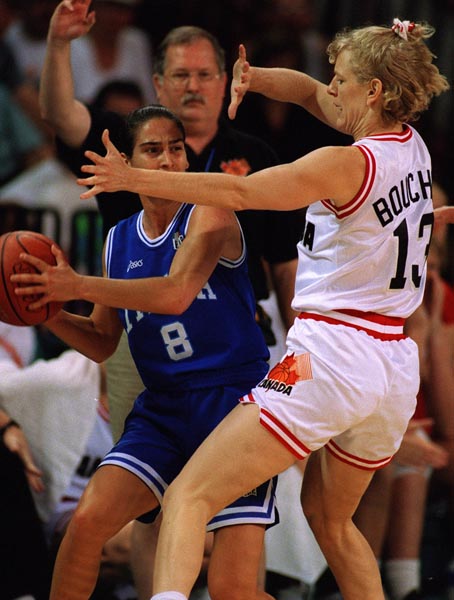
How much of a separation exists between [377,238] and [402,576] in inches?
109

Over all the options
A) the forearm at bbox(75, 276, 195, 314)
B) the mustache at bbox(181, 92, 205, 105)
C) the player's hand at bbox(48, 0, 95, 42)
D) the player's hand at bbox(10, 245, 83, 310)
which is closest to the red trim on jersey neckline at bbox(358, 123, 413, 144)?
the forearm at bbox(75, 276, 195, 314)

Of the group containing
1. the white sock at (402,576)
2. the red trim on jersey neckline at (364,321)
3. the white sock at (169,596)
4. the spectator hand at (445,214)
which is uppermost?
the spectator hand at (445,214)

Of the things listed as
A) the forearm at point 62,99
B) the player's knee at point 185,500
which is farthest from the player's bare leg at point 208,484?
the forearm at point 62,99

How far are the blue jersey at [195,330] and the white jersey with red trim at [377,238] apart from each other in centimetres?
30

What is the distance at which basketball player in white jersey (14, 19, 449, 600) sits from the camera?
147 inches

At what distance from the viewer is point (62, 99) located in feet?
17.1

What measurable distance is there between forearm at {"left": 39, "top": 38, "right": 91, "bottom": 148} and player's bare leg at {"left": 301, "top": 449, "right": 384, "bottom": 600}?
1.98 meters

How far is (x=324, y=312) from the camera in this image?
13.0 ft

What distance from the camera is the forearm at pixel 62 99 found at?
5.14m

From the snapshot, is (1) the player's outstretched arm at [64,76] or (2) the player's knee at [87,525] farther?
(1) the player's outstretched arm at [64,76]

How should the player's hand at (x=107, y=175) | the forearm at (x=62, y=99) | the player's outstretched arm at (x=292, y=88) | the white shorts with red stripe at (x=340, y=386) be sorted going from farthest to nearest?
the forearm at (x=62, y=99) → the player's outstretched arm at (x=292, y=88) → the white shorts with red stripe at (x=340, y=386) → the player's hand at (x=107, y=175)

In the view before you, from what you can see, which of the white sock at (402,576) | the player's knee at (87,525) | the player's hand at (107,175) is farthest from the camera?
the white sock at (402,576)

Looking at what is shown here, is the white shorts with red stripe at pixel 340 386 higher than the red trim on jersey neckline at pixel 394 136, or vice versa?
the red trim on jersey neckline at pixel 394 136

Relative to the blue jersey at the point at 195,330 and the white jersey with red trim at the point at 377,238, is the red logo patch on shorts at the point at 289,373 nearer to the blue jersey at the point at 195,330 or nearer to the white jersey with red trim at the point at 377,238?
the white jersey with red trim at the point at 377,238
